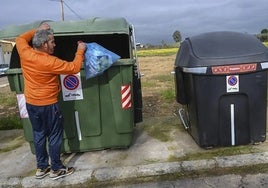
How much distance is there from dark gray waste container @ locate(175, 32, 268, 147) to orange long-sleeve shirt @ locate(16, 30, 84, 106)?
1.48 metres

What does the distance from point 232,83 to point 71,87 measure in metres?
1.96

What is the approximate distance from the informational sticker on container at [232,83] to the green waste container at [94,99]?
3.85 feet

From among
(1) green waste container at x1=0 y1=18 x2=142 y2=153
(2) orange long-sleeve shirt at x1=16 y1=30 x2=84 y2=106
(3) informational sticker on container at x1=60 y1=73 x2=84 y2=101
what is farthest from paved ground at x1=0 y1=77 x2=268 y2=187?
(2) orange long-sleeve shirt at x1=16 y1=30 x2=84 y2=106

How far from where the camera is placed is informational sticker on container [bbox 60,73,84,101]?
4.30 metres

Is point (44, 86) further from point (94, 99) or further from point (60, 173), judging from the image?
point (60, 173)

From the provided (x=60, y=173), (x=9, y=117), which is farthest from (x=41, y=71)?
(x=9, y=117)

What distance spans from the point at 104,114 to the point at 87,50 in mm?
886

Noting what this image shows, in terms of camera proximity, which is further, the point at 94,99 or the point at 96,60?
the point at 94,99

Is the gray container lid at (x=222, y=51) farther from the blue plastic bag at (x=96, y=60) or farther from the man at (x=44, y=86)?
the man at (x=44, y=86)

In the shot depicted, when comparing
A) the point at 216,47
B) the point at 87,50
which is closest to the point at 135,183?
the point at 87,50

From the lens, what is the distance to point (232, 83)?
427cm

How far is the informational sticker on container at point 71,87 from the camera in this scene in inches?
169

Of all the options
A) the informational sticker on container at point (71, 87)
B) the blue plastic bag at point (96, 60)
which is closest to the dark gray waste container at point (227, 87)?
the blue plastic bag at point (96, 60)

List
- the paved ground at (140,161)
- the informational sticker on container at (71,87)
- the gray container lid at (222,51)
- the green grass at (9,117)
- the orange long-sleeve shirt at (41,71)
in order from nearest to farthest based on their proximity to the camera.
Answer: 1. the orange long-sleeve shirt at (41,71)
2. the paved ground at (140,161)
3. the gray container lid at (222,51)
4. the informational sticker on container at (71,87)
5. the green grass at (9,117)
